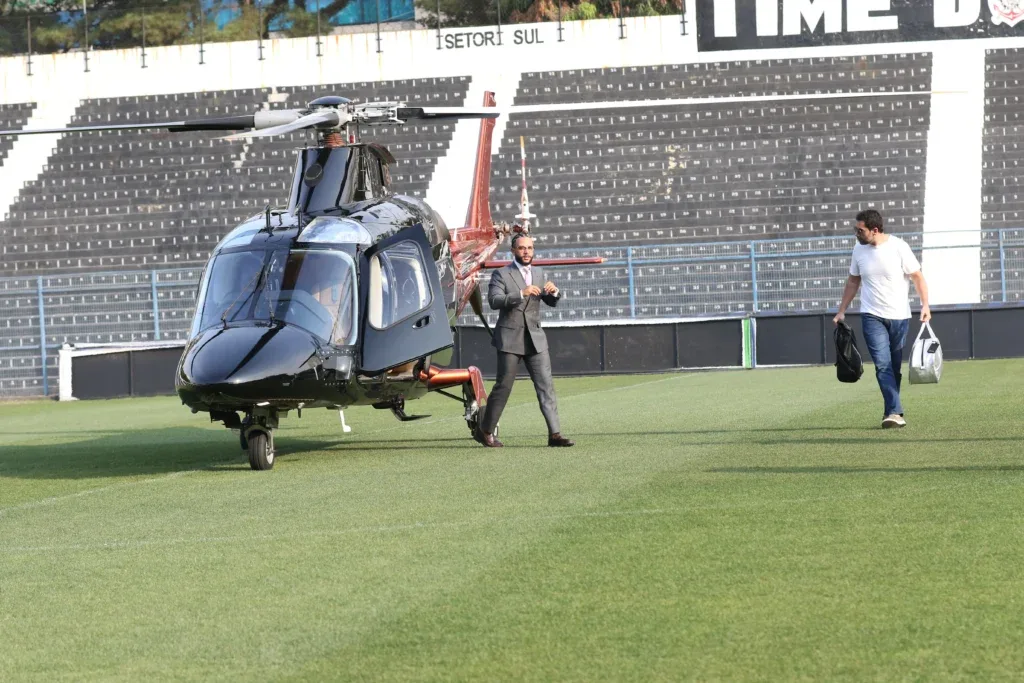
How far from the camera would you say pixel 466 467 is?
36.9ft

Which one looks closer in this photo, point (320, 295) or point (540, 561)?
point (540, 561)

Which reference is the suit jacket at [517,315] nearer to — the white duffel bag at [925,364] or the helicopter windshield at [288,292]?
the helicopter windshield at [288,292]

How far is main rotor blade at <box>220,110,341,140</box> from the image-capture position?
1083 cm

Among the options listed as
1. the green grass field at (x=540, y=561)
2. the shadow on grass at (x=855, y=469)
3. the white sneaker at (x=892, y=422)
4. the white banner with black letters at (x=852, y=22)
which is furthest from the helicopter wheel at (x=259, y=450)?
the white banner with black letters at (x=852, y=22)

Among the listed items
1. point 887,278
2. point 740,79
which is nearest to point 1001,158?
point 740,79

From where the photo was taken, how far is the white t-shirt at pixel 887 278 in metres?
13.0

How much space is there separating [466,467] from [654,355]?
17711mm

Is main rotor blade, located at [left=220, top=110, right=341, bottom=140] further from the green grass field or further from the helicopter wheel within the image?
the green grass field

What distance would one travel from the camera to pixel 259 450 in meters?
11.8

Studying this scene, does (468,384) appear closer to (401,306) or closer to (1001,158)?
(401,306)

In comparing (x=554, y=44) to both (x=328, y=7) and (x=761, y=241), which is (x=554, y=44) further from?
(x=761, y=241)

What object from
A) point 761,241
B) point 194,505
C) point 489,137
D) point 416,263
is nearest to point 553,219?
point 761,241

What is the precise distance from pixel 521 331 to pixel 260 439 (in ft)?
8.62

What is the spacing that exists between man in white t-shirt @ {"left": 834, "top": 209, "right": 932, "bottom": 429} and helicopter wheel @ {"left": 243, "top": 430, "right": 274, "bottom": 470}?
5.36 meters
